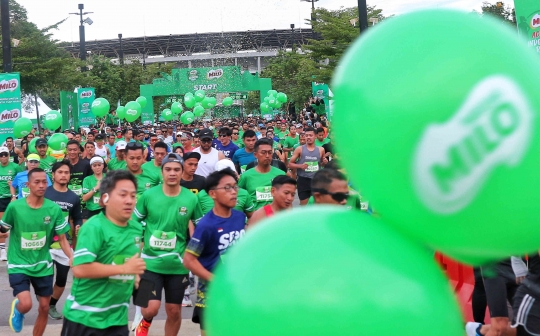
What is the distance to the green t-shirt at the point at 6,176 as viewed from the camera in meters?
12.2

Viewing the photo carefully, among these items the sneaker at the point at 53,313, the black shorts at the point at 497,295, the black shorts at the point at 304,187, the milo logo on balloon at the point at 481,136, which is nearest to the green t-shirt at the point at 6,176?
the sneaker at the point at 53,313

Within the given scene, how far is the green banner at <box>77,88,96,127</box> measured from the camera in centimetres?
2614

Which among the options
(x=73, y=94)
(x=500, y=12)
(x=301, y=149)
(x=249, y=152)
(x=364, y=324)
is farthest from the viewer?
(x=500, y=12)

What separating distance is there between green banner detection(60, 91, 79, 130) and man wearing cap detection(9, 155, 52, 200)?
1408cm

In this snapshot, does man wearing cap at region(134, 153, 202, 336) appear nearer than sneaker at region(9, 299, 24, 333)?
Yes

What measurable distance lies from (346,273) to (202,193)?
6.11 meters

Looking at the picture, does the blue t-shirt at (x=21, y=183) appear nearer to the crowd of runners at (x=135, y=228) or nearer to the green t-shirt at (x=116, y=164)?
the crowd of runners at (x=135, y=228)

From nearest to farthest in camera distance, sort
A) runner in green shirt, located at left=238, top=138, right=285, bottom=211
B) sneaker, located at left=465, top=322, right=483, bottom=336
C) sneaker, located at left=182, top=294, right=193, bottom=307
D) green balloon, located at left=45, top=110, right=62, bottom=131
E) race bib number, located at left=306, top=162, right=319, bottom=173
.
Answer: sneaker, located at left=465, top=322, right=483, bottom=336 → runner in green shirt, located at left=238, top=138, right=285, bottom=211 → sneaker, located at left=182, top=294, right=193, bottom=307 → race bib number, located at left=306, top=162, right=319, bottom=173 → green balloon, located at left=45, top=110, right=62, bottom=131

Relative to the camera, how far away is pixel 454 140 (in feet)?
6.57

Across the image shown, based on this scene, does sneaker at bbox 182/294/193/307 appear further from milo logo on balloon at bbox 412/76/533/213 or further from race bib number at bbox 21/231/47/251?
milo logo on balloon at bbox 412/76/533/213

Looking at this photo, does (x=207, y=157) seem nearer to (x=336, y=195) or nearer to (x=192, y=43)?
(x=336, y=195)

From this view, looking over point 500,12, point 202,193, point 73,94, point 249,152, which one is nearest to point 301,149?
point 249,152

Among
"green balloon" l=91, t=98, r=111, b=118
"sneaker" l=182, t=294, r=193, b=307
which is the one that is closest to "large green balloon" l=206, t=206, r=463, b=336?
"sneaker" l=182, t=294, r=193, b=307

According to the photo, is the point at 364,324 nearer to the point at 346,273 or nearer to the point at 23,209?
the point at 346,273
